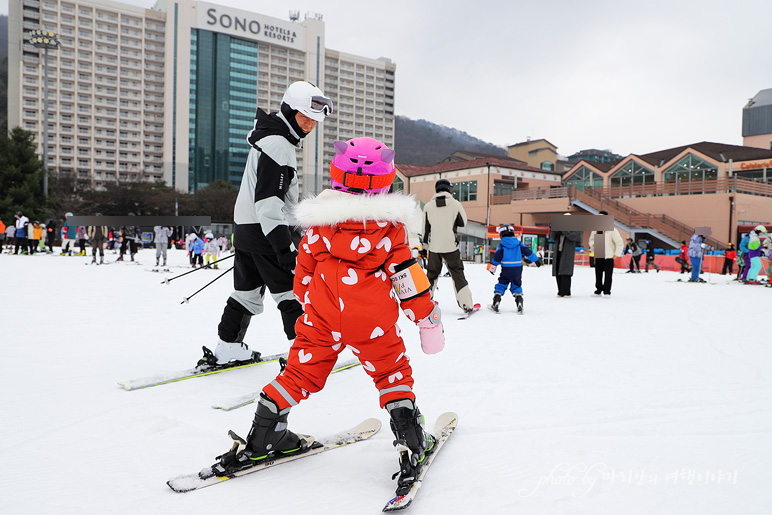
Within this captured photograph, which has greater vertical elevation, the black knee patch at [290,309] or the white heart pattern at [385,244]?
the white heart pattern at [385,244]

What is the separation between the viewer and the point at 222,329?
3.37 meters

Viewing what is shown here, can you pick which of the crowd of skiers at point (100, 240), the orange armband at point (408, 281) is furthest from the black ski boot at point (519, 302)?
the crowd of skiers at point (100, 240)

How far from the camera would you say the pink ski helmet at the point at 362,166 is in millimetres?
→ 1920

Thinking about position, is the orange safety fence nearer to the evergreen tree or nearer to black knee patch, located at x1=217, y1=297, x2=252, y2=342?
black knee patch, located at x1=217, y1=297, x2=252, y2=342

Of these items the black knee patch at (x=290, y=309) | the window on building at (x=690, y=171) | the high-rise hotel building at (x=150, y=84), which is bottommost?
the black knee patch at (x=290, y=309)

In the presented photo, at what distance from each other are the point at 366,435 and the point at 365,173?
1260 millimetres

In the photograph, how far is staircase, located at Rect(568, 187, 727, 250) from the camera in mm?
26812

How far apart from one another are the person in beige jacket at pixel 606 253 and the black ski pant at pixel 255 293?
7.38 metres

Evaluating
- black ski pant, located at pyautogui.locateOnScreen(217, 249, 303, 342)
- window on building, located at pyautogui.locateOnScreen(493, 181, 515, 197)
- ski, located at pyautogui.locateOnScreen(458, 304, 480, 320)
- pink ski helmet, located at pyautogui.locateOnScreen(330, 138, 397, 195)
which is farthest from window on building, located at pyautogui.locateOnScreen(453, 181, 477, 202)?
pink ski helmet, located at pyautogui.locateOnScreen(330, 138, 397, 195)

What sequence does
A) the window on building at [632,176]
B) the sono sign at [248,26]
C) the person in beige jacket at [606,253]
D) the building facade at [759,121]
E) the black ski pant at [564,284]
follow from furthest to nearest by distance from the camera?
Answer: the sono sign at [248,26] → the building facade at [759,121] → the window on building at [632,176] → the person in beige jacket at [606,253] → the black ski pant at [564,284]

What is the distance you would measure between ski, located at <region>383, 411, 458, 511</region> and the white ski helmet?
184 centimetres

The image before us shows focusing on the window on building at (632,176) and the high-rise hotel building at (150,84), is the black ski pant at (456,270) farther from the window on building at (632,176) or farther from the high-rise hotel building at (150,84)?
the high-rise hotel building at (150,84)

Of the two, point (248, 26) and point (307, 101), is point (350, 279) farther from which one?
point (248, 26)

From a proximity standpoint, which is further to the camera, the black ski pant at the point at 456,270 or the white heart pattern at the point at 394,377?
the black ski pant at the point at 456,270
